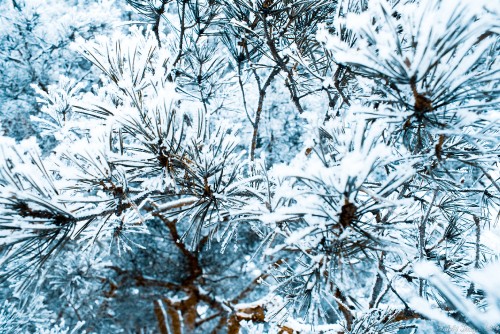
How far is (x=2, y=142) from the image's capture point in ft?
1.29

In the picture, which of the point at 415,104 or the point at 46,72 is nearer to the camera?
the point at 415,104

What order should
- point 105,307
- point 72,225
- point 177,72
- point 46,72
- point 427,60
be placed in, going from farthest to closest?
point 105,307
point 46,72
point 177,72
point 72,225
point 427,60

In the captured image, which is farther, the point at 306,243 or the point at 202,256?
the point at 202,256

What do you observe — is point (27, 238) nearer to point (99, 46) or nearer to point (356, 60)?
point (99, 46)

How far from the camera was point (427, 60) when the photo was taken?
1.08 ft

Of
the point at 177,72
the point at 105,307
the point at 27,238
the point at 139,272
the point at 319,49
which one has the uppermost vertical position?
the point at 319,49

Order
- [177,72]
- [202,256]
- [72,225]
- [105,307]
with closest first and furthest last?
[72,225]
[177,72]
[105,307]
[202,256]

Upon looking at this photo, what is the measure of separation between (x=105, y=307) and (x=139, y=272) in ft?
0.83

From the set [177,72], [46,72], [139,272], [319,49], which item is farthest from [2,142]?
[139,272]

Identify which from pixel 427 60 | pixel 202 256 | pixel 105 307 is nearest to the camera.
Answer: pixel 427 60

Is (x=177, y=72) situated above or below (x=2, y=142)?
above

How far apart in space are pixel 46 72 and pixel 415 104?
175 centimetres

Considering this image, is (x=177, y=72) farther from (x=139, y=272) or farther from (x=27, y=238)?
(x=139, y=272)

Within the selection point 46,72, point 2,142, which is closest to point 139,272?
point 46,72
